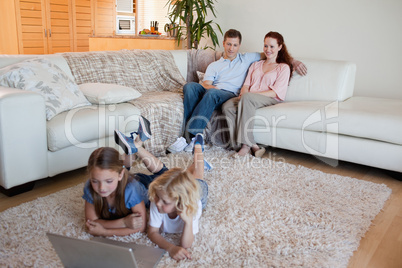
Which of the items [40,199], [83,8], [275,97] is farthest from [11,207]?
[83,8]

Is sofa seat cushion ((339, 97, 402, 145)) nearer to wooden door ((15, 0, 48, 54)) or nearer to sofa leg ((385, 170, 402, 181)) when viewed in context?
sofa leg ((385, 170, 402, 181))

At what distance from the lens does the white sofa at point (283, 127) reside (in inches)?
80.4

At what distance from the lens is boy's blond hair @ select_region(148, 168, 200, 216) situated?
4.72ft

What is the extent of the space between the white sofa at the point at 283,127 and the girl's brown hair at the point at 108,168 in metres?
0.70

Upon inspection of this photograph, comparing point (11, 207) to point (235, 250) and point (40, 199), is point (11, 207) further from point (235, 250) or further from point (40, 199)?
point (235, 250)

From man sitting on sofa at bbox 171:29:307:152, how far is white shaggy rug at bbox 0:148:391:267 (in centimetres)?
67

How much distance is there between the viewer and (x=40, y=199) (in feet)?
6.70

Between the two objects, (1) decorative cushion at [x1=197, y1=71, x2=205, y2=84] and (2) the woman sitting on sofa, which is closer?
(2) the woman sitting on sofa

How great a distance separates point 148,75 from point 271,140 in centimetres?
131

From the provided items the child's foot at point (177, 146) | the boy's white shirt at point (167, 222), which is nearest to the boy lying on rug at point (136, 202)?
the boy's white shirt at point (167, 222)

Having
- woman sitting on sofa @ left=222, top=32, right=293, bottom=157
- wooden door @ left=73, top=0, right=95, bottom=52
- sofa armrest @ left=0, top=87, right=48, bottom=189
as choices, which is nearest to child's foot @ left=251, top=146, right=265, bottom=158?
woman sitting on sofa @ left=222, top=32, right=293, bottom=157

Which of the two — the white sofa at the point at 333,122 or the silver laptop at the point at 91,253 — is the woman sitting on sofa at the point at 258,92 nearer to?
the white sofa at the point at 333,122

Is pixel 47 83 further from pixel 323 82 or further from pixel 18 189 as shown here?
pixel 323 82

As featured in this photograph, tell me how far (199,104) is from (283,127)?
2.38 feet
